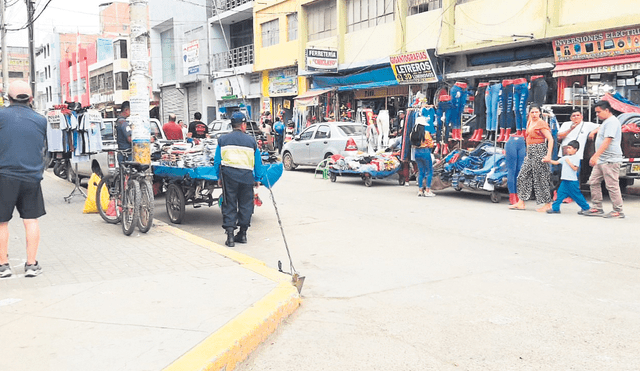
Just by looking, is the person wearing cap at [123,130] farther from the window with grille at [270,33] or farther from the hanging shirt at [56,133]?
the window with grille at [270,33]

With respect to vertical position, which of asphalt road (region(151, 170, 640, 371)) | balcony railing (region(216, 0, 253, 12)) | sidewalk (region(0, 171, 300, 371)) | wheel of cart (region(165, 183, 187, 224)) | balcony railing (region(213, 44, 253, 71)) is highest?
balcony railing (region(216, 0, 253, 12))


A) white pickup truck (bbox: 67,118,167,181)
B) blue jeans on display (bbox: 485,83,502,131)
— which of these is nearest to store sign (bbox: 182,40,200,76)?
white pickup truck (bbox: 67,118,167,181)

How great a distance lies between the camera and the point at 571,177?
32.1 feet

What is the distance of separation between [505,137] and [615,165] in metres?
6.11

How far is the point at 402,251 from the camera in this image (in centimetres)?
737

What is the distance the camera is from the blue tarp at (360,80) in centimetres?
2408

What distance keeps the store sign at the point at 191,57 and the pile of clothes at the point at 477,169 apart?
27.4 m

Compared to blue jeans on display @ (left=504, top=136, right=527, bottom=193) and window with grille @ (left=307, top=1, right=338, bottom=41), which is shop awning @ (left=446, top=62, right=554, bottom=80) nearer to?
blue jeans on display @ (left=504, top=136, right=527, bottom=193)

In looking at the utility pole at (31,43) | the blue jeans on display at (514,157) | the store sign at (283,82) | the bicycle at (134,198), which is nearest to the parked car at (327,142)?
the blue jeans on display at (514,157)

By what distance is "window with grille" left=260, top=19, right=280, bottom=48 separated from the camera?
32000 millimetres

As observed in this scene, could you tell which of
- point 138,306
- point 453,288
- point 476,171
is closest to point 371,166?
point 476,171

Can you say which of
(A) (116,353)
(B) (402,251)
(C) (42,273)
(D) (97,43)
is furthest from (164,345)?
(D) (97,43)

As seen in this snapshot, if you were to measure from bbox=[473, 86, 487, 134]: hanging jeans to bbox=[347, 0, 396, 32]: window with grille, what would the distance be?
935 centimetres

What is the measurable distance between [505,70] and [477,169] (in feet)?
27.0
